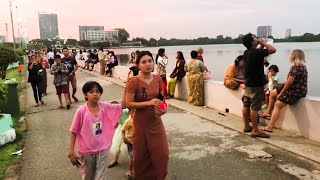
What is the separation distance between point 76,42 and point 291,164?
113 metres

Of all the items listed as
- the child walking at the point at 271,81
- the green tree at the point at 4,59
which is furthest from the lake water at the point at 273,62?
the green tree at the point at 4,59

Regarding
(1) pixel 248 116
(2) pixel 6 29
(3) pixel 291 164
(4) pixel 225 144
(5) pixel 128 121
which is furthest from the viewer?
(2) pixel 6 29

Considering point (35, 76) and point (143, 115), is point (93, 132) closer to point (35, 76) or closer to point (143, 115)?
point (143, 115)

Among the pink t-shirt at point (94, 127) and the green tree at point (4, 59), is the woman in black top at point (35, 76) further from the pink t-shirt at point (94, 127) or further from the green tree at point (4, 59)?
the green tree at point (4, 59)

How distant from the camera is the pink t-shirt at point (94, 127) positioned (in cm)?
352

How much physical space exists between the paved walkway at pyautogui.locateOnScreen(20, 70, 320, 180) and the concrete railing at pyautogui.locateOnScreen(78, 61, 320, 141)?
241 mm

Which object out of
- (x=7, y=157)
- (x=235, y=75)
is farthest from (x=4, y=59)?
(x=235, y=75)

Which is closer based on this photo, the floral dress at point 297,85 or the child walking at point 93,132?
the child walking at point 93,132

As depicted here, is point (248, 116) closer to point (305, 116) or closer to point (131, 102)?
point (305, 116)

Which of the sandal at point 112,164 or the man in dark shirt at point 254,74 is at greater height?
the man in dark shirt at point 254,74

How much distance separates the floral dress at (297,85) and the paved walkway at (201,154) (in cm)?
68

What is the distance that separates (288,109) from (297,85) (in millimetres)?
583

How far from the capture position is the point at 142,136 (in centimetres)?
377

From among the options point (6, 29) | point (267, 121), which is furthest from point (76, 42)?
point (267, 121)
